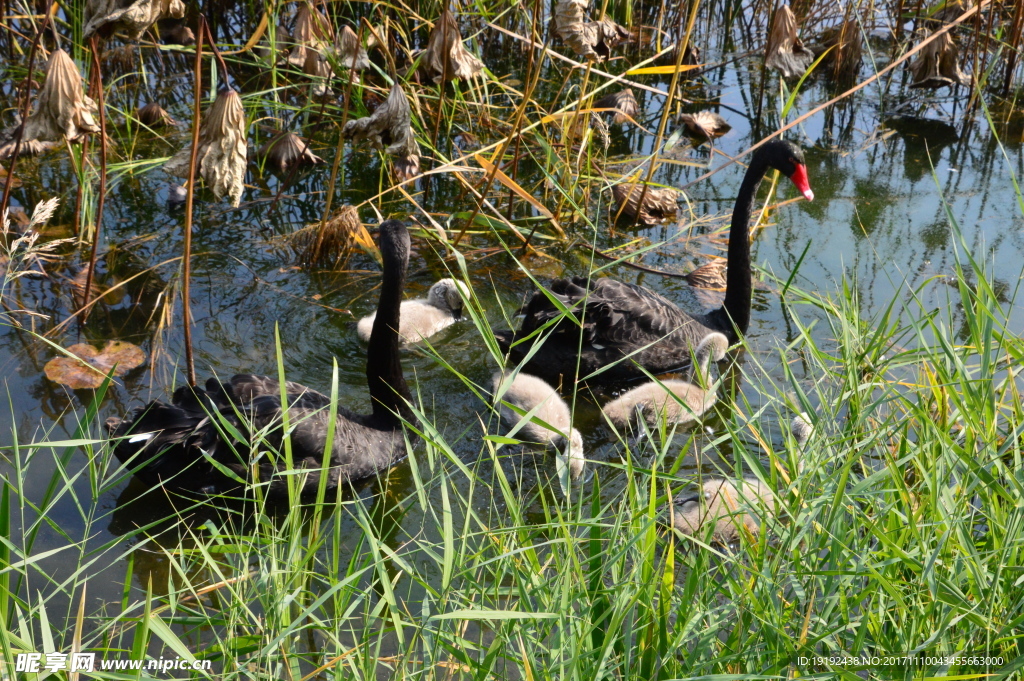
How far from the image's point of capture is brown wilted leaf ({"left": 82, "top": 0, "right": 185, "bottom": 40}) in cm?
257

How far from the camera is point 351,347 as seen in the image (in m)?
3.98

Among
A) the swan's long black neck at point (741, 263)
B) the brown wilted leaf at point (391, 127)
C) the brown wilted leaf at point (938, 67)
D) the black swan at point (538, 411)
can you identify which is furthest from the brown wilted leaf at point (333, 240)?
the brown wilted leaf at point (938, 67)

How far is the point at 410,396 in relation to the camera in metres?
3.45

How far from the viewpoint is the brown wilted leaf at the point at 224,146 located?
8.93 feet

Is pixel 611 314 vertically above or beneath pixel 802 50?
beneath

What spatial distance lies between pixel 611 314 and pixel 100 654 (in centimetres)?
233

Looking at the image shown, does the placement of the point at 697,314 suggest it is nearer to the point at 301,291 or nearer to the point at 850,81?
the point at 301,291

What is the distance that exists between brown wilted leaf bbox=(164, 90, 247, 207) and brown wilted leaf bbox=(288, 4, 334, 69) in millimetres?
1922

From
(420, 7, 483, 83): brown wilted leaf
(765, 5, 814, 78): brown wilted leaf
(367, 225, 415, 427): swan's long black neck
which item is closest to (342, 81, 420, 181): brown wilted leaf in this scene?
(420, 7, 483, 83): brown wilted leaf

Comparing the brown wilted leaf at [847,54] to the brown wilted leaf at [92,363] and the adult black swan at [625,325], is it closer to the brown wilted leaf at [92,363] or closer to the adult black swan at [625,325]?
the adult black swan at [625,325]

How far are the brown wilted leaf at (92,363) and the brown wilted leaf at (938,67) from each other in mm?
5766

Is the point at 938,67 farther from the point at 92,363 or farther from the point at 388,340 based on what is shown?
the point at 92,363

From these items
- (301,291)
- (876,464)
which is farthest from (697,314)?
(301,291)

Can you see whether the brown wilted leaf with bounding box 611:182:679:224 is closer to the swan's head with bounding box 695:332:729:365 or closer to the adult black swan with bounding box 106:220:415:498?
the swan's head with bounding box 695:332:729:365
